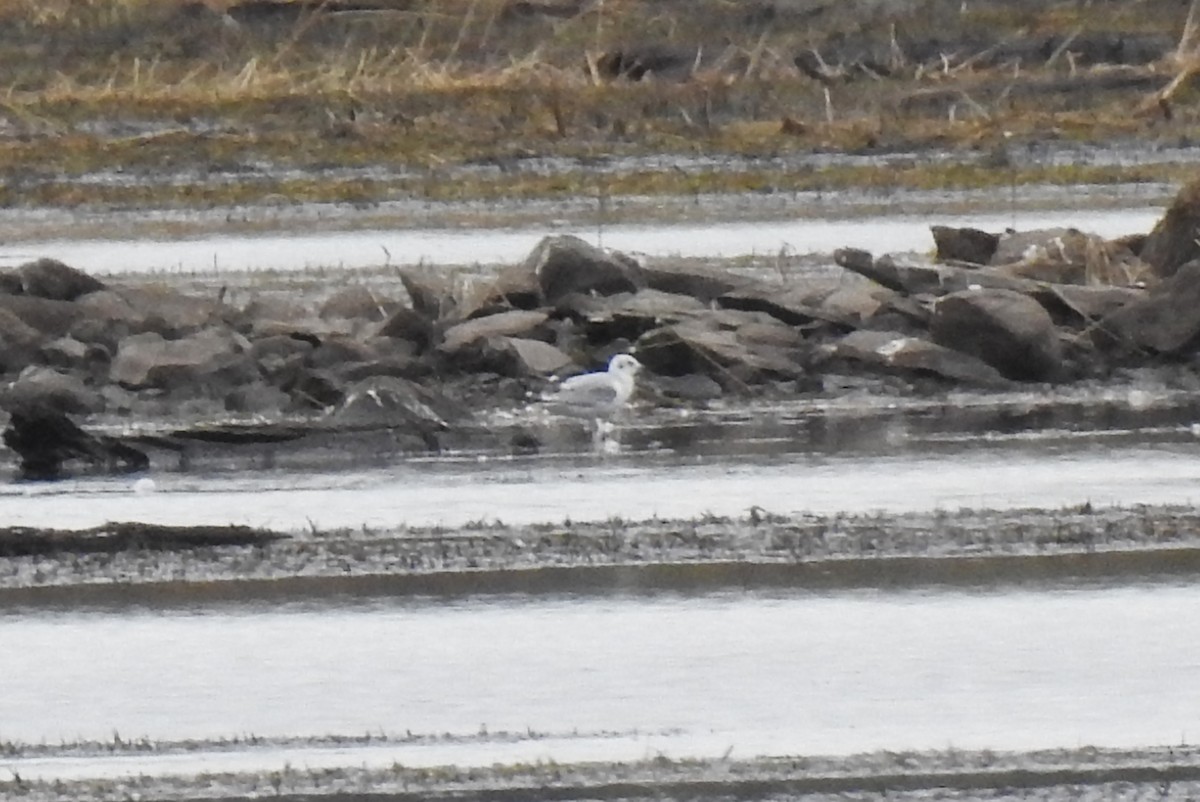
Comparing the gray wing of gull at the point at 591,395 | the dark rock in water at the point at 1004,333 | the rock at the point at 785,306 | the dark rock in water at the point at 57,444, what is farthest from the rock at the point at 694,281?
the dark rock in water at the point at 57,444

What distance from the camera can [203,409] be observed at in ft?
55.5

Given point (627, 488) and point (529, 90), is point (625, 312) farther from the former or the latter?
point (529, 90)

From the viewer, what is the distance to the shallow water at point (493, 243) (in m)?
24.0

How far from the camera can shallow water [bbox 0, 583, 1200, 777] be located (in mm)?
8688

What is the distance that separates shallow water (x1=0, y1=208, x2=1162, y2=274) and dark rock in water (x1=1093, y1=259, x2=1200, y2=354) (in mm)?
5323

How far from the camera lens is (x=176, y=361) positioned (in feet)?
57.7

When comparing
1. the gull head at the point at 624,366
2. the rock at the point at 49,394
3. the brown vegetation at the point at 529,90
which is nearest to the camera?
the rock at the point at 49,394

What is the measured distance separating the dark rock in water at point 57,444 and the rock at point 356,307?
4.23m

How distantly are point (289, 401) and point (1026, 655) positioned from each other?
7853 mm

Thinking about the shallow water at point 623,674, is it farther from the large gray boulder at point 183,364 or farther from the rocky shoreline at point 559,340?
the large gray boulder at point 183,364

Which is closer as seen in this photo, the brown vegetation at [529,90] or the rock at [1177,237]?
the rock at [1177,237]

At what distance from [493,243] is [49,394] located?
931 centimetres

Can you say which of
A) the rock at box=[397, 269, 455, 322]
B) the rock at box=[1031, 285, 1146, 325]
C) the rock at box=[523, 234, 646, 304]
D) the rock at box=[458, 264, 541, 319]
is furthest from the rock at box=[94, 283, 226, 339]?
the rock at box=[1031, 285, 1146, 325]

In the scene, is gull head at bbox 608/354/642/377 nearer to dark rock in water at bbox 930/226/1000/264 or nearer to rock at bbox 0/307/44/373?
rock at bbox 0/307/44/373
